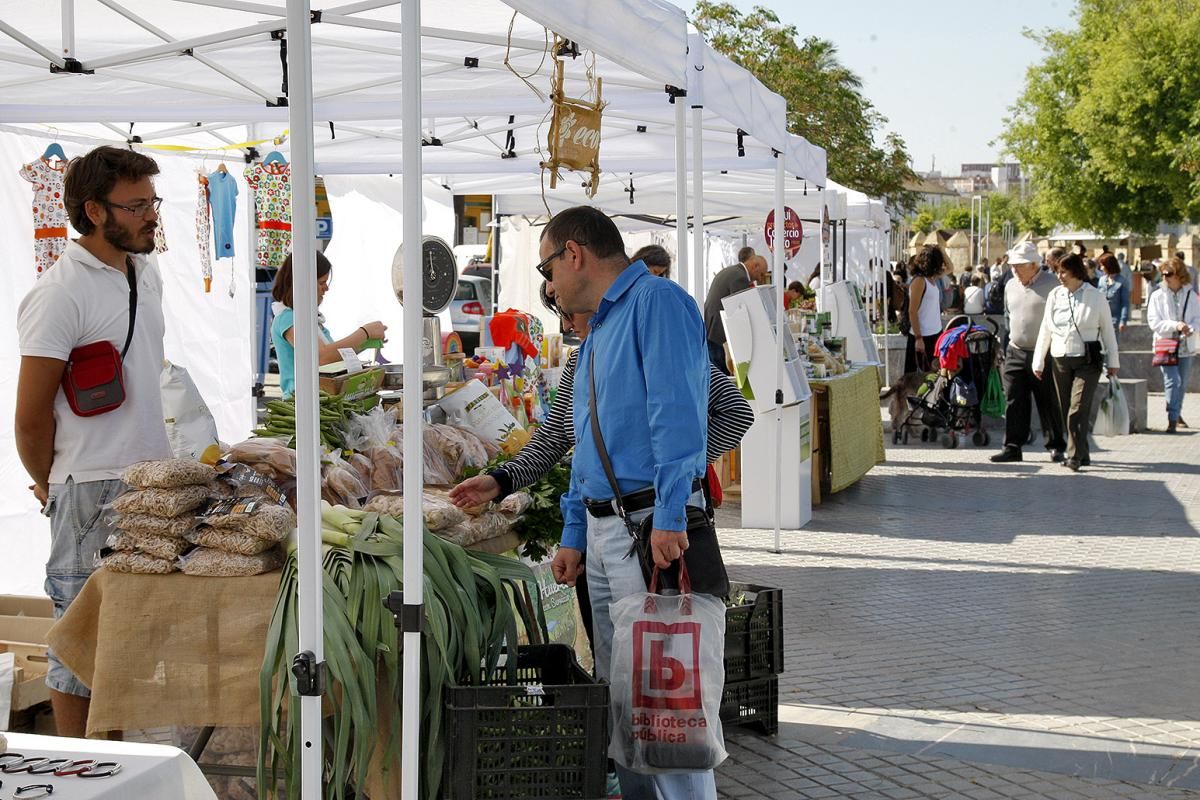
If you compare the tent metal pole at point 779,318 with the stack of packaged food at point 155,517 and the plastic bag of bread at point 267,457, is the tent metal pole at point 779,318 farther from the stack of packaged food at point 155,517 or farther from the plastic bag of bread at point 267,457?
the stack of packaged food at point 155,517

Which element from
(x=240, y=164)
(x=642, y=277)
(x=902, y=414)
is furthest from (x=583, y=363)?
(x=902, y=414)

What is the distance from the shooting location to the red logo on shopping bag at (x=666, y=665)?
346 centimetres

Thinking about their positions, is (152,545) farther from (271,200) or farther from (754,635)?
(271,200)

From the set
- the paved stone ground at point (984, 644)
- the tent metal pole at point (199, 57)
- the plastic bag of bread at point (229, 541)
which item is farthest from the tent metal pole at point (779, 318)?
the plastic bag of bread at point (229, 541)

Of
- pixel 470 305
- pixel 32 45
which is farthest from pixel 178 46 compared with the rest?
pixel 470 305

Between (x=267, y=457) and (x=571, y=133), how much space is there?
1.60 m

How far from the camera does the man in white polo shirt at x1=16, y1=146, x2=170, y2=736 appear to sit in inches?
149

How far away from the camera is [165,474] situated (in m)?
3.60

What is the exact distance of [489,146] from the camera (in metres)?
10.3

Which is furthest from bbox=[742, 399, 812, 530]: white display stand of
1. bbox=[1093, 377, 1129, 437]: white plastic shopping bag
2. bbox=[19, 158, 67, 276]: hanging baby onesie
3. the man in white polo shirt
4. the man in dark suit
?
the man in white polo shirt

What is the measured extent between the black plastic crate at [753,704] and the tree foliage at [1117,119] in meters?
30.3

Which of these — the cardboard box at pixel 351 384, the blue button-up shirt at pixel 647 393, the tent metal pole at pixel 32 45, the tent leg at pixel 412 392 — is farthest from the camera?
the tent metal pole at pixel 32 45

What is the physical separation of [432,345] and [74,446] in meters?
2.10

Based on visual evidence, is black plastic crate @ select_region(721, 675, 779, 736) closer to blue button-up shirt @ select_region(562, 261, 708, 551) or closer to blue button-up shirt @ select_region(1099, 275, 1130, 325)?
blue button-up shirt @ select_region(562, 261, 708, 551)
